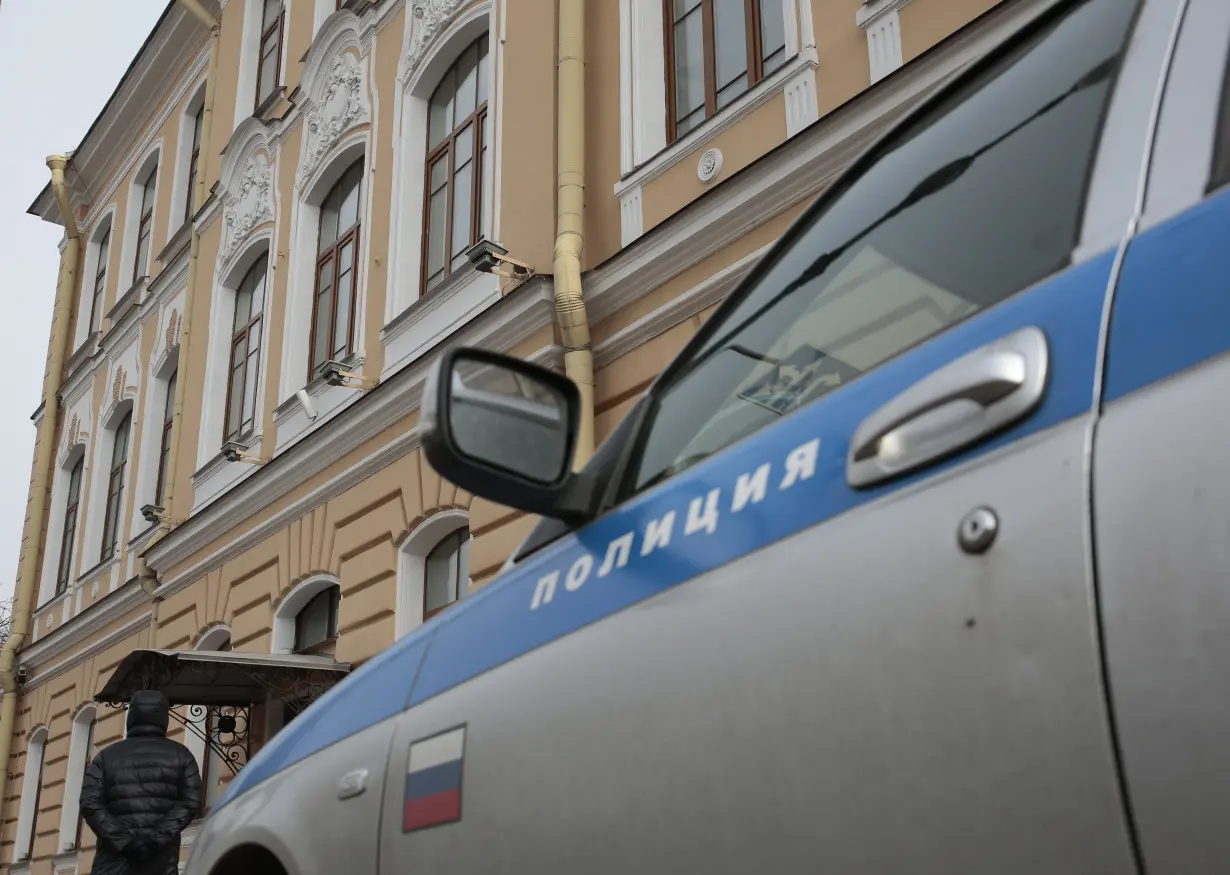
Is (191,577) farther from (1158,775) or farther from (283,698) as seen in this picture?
(1158,775)

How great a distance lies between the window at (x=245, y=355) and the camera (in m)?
12.1

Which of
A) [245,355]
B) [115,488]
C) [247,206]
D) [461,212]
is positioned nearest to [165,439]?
[115,488]

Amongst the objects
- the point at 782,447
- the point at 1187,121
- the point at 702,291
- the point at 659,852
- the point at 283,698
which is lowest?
the point at 659,852

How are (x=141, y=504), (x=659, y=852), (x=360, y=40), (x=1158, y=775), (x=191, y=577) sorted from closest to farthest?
(x=1158, y=775) → (x=659, y=852) → (x=360, y=40) → (x=191, y=577) → (x=141, y=504)

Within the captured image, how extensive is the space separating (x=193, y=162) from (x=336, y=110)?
4.93 meters

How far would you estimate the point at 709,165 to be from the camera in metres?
7.33

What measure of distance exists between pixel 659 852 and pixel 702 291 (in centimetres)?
578

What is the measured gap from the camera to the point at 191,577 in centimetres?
1227

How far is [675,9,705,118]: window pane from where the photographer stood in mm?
7977

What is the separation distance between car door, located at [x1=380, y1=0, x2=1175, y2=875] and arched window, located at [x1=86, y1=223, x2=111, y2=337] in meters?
17.6

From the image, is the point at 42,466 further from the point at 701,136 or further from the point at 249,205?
the point at 701,136

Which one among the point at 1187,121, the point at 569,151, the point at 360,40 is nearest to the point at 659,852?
the point at 1187,121

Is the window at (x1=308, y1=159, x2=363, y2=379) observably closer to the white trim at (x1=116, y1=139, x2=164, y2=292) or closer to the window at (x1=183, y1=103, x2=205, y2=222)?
the window at (x1=183, y1=103, x2=205, y2=222)

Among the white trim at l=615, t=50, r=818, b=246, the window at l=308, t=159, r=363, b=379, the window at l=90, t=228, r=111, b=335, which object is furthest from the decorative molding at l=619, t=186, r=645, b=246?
the window at l=90, t=228, r=111, b=335
